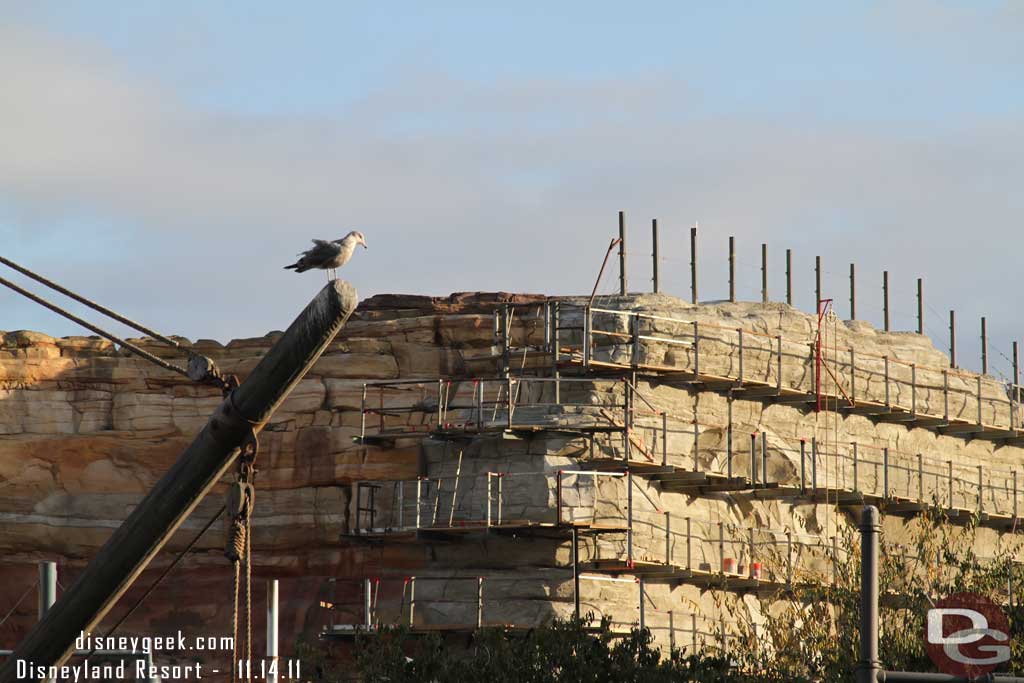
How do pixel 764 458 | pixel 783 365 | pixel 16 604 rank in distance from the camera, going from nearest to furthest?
pixel 764 458
pixel 16 604
pixel 783 365

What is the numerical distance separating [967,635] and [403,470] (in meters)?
19.7

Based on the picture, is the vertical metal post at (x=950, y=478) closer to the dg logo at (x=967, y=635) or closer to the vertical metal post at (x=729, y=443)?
the vertical metal post at (x=729, y=443)

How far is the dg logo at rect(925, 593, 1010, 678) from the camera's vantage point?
3312 cm

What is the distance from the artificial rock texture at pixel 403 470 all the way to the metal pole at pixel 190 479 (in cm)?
2899

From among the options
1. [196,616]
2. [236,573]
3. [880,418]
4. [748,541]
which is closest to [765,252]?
[880,418]

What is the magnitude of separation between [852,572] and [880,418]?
54.4 feet

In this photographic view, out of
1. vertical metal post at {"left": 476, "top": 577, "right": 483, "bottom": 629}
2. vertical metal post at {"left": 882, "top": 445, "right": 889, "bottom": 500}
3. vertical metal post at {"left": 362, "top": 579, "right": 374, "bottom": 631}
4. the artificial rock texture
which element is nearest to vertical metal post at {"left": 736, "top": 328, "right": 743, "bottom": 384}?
the artificial rock texture

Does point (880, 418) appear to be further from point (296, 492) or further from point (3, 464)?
point (3, 464)


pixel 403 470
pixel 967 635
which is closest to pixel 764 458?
pixel 403 470

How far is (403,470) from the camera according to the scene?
168 feet

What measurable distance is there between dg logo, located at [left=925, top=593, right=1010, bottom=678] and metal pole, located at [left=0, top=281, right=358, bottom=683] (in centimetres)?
1767

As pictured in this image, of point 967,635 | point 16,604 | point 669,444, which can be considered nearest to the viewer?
point 967,635

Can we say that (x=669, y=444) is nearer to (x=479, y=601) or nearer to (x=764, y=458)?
(x=764, y=458)

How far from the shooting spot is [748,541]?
164 ft
